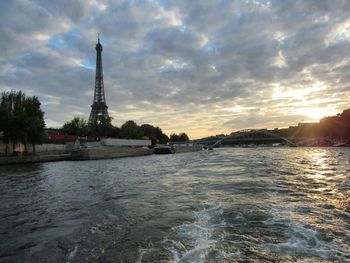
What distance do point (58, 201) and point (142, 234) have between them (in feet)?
23.1

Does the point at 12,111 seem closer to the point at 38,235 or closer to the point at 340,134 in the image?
the point at 38,235

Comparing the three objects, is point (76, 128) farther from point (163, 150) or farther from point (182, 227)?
point (182, 227)

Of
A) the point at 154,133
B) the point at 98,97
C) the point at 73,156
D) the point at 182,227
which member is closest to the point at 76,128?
the point at 98,97

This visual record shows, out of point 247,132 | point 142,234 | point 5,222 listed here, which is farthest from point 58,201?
point 247,132

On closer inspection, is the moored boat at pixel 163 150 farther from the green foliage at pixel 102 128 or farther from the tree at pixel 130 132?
the tree at pixel 130 132

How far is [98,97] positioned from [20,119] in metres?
68.6

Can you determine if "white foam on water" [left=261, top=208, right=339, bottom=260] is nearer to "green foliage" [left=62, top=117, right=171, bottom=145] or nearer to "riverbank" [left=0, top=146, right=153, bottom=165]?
"riverbank" [left=0, top=146, right=153, bottom=165]

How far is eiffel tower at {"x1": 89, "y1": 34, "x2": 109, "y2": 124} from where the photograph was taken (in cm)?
11488

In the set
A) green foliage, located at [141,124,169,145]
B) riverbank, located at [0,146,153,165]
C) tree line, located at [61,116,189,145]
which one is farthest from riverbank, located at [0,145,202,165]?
green foliage, located at [141,124,169,145]

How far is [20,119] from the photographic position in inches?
1943

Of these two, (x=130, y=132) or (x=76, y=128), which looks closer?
(x=76, y=128)

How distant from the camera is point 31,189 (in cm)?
1867

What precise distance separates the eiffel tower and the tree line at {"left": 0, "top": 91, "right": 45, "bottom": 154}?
188ft

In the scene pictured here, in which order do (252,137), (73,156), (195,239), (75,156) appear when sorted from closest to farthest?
1. (195,239)
2. (75,156)
3. (73,156)
4. (252,137)
